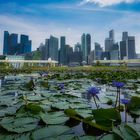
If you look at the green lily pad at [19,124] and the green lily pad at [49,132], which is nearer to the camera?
the green lily pad at [49,132]

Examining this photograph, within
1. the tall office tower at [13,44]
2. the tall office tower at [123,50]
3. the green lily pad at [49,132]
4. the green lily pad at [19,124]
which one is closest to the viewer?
the green lily pad at [49,132]

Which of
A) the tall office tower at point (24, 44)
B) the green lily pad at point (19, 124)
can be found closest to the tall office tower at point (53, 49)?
the tall office tower at point (24, 44)

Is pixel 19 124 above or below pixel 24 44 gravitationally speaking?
→ below

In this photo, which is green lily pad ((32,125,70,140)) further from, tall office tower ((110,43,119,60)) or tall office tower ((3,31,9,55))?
tall office tower ((3,31,9,55))

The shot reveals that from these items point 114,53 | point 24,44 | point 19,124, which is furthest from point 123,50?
point 19,124

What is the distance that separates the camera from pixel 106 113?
2350 millimetres

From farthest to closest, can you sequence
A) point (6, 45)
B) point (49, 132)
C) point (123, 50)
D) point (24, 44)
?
point (24, 44) → point (6, 45) → point (123, 50) → point (49, 132)

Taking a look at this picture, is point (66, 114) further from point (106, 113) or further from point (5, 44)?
point (5, 44)

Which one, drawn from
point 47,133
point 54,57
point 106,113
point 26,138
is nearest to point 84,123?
point 106,113

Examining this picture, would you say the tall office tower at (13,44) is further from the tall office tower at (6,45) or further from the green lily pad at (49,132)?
the green lily pad at (49,132)

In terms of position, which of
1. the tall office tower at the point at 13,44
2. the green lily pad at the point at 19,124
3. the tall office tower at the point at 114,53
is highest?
the tall office tower at the point at 13,44

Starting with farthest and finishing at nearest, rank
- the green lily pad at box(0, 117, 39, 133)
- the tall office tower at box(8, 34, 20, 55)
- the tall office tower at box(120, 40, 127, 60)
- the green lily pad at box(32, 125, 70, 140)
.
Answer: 1. the tall office tower at box(8, 34, 20, 55)
2. the tall office tower at box(120, 40, 127, 60)
3. the green lily pad at box(0, 117, 39, 133)
4. the green lily pad at box(32, 125, 70, 140)

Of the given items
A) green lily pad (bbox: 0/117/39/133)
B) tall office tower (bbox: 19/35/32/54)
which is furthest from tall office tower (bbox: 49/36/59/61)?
green lily pad (bbox: 0/117/39/133)

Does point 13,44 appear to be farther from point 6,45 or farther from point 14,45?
point 6,45
